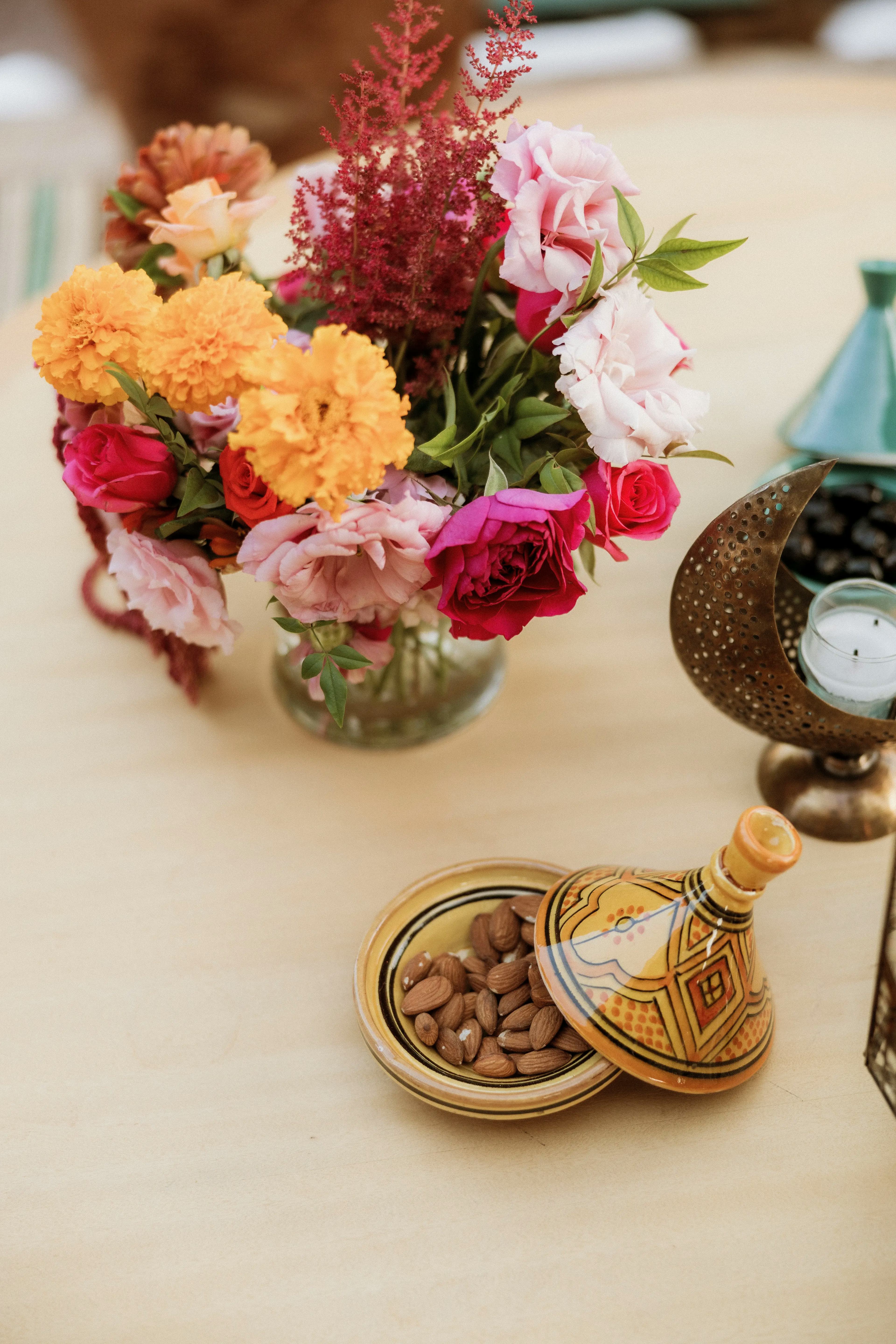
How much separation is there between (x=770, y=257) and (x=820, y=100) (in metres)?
0.42

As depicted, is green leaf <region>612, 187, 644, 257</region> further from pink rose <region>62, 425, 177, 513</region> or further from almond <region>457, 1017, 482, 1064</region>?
almond <region>457, 1017, 482, 1064</region>

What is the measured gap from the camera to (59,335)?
55 cm

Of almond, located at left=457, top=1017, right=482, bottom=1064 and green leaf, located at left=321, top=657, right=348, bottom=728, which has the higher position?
green leaf, located at left=321, top=657, right=348, bottom=728

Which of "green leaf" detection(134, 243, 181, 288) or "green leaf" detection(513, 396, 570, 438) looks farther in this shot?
"green leaf" detection(134, 243, 181, 288)

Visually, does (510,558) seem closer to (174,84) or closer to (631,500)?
(631,500)

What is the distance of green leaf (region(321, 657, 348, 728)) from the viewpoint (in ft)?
1.98

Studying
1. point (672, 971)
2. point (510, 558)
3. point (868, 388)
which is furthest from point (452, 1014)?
point (868, 388)

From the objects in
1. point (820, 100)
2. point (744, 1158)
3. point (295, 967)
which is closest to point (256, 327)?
point (295, 967)

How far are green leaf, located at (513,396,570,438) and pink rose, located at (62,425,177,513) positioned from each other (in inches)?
7.7

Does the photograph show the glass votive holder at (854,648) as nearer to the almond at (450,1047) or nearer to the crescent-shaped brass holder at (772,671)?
the crescent-shaped brass holder at (772,671)

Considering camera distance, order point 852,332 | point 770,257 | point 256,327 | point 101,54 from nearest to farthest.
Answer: point 256,327 → point 852,332 → point 770,257 → point 101,54

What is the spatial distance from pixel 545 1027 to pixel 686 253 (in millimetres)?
414

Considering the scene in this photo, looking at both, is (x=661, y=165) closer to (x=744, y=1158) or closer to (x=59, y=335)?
(x=59, y=335)

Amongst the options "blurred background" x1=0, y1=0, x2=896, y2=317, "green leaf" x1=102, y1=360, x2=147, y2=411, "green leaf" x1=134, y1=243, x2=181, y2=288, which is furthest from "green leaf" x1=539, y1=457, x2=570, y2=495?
"blurred background" x1=0, y1=0, x2=896, y2=317
